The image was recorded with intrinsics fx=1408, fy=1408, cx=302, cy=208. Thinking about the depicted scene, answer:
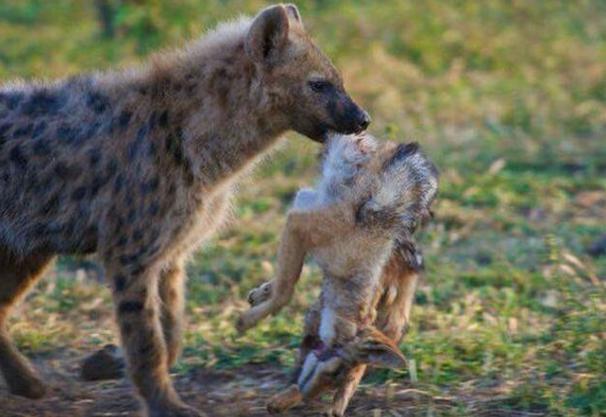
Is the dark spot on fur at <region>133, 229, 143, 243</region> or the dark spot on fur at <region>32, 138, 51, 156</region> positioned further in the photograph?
the dark spot on fur at <region>32, 138, 51, 156</region>

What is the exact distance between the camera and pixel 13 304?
4957 mm

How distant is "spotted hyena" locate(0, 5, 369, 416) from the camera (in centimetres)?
449

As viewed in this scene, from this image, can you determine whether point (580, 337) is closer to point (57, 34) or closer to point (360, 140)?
point (360, 140)

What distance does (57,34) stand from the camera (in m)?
9.98

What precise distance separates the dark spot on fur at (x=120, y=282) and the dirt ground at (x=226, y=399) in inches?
13.2

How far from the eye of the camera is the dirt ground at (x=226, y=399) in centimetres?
451

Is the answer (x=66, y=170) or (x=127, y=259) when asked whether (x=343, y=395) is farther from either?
(x=66, y=170)

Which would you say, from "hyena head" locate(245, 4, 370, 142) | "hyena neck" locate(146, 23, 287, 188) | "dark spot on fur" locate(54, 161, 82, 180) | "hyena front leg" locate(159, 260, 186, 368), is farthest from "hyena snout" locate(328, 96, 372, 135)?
"dark spot on fur" locate(54, 161, 82, 180)

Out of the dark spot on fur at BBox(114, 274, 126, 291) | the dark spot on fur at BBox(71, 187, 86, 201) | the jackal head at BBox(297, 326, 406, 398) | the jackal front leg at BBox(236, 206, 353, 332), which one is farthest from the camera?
the dark spot on fur at BBox(71, 187, 86, 201)

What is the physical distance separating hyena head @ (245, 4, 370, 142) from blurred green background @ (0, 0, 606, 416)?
2.37ft

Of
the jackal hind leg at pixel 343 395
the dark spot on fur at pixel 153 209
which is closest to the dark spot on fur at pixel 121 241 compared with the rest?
the dark spot on fur at pixel 153 209

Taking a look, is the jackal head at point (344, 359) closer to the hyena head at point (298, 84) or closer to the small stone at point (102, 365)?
the hyena head at point (298, 84)

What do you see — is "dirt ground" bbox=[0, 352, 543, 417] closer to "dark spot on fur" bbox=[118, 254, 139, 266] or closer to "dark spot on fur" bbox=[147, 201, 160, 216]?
"dark spot on fur" bbox=[118, 254, 139, 266]

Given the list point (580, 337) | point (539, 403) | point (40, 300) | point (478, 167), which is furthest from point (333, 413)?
point (478, 167)
